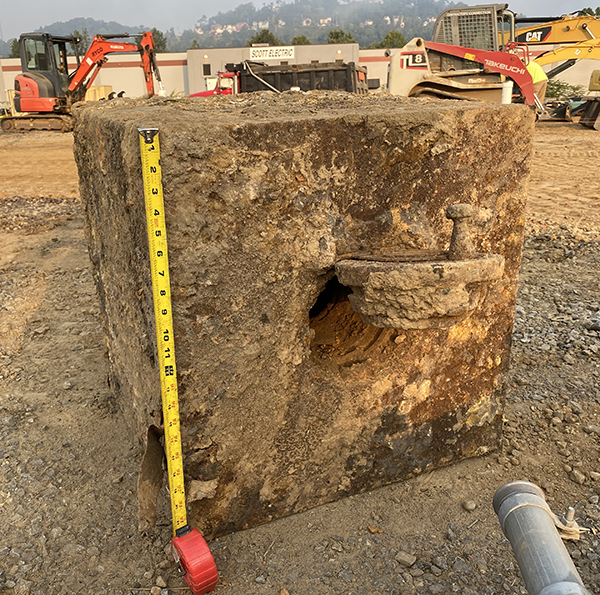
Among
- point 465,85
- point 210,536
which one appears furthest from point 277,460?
point 465,85

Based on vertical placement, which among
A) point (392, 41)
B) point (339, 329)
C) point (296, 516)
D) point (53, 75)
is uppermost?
point (392, 41)

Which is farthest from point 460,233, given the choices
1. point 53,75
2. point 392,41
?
point 392,41

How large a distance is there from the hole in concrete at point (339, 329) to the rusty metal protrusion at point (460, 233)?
60 cm

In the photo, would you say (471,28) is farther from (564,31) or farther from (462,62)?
(564,31)

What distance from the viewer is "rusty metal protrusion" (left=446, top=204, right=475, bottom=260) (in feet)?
6.27

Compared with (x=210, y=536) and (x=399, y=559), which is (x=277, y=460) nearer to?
(x=210, y=536)

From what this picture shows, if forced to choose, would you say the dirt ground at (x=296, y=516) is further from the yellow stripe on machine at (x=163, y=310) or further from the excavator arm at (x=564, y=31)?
the excavator arm at (x=564, y=31)

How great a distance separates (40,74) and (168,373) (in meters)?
15.2

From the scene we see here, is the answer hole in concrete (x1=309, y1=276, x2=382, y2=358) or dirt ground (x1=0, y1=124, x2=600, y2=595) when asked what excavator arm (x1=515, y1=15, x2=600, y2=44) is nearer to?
dirt ground (x1=0, y1=124, x2=600, y2=595)

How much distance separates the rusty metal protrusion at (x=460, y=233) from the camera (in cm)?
191

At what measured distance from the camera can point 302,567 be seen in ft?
7.25

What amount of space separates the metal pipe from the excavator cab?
15295 millimetres

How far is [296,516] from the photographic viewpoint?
2.46m

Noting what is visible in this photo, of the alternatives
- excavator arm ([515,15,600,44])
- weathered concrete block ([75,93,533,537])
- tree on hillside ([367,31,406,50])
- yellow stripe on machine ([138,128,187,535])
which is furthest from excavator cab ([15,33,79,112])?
tree on hillside ([367,31,406,50])
